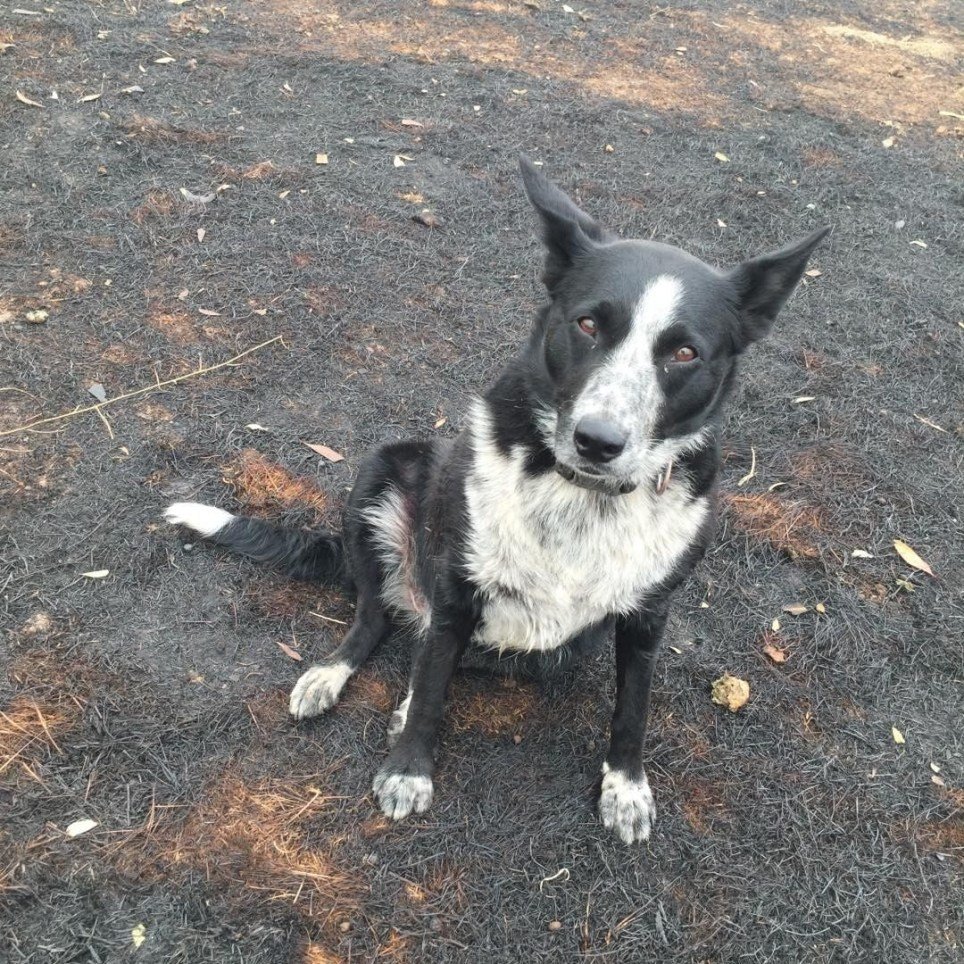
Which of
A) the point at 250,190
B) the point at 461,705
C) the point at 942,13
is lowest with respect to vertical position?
the point at 461,705

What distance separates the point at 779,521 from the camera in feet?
12.5

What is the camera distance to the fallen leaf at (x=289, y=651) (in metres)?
3.00

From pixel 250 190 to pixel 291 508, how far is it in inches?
→ 116

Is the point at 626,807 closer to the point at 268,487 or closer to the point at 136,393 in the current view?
the point at 268,487

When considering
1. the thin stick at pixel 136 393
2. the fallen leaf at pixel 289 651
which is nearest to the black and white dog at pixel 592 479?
the fallen leaf at pixel 289 651

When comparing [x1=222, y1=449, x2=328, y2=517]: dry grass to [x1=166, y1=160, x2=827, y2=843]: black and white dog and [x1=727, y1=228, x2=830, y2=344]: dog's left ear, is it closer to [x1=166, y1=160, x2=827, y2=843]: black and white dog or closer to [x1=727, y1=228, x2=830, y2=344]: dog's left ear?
[x1=166, y1=160, x2=827, y2=843]: black and white dog

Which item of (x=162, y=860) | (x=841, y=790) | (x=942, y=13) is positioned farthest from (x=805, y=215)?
(x=942, y=13)

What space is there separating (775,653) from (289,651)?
1998 mm

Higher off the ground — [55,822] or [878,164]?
[878,164]

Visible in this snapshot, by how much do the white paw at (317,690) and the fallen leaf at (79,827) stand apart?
695 mm

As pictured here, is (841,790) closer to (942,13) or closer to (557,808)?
(557,808)

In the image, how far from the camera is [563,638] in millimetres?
2629

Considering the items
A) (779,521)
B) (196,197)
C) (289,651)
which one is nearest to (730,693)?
(779,521)

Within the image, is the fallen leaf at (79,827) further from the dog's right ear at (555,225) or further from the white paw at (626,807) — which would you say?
the dog's right ear at (555,225)
